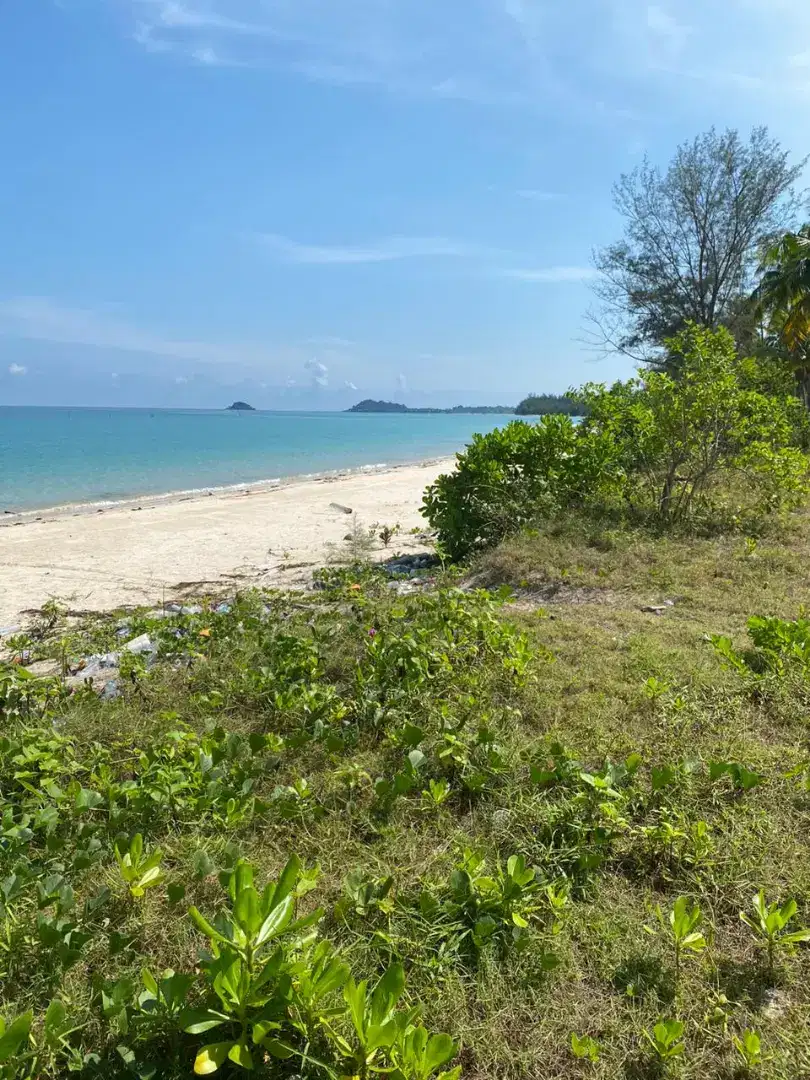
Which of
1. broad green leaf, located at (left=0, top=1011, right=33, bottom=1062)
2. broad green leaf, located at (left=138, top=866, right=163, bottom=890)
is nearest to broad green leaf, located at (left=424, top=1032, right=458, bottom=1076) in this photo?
broad green leaf, located at (left=0, top=1011, right=33, bottom=1062)

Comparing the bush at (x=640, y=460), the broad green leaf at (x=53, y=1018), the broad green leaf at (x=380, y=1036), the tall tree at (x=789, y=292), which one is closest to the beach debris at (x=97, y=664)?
the broad green leaf at (x=53, y=1018)

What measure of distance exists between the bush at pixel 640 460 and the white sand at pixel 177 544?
229 cm

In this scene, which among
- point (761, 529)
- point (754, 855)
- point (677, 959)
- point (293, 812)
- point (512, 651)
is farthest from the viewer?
point (761, 529)

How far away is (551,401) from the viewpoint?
104 m

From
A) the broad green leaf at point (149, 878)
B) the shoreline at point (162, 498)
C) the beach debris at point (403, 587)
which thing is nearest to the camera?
the broad green leaf at point (149, 878)

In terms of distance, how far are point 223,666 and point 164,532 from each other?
9763 millimetres

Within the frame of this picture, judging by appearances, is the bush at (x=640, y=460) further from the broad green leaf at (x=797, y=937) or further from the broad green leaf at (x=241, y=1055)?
the broad green leaf at (x=241, y=1055)

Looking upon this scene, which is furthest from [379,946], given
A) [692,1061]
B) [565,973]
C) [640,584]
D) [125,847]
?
[640,584]

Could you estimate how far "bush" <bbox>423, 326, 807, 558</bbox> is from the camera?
25.9ft

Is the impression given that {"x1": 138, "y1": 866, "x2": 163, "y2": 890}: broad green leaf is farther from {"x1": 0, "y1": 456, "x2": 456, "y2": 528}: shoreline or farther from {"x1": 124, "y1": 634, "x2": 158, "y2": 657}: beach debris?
{"x1": 0, "y1": 456, "x2": 456, "y2": 528}: shoreline

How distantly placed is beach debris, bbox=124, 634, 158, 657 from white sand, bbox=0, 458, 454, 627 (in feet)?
8.91

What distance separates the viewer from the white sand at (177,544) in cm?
864

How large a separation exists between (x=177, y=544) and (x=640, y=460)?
776 cm

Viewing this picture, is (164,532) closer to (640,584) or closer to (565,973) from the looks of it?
(640,584)
